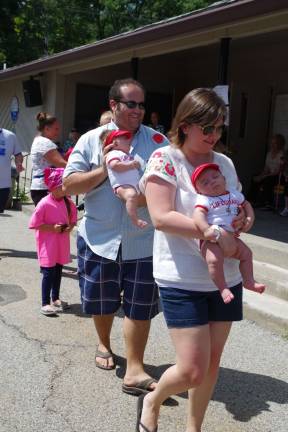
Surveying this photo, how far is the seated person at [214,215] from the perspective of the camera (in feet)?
7.95

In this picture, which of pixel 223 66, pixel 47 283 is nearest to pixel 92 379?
pixel 47 283

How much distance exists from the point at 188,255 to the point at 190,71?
1328cm

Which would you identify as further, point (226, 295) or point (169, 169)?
point (169, 169)

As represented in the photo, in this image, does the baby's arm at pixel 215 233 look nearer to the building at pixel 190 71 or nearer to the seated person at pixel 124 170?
the seated person at pixel 124 170

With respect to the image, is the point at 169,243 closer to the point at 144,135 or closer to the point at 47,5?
the point at 144,135

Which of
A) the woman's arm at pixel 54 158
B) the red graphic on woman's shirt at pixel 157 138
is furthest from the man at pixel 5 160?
the red graphic on woman's shirt at pixel 157 138

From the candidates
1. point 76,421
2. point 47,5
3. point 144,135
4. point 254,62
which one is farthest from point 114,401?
point 47,5

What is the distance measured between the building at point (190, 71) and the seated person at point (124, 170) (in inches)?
155

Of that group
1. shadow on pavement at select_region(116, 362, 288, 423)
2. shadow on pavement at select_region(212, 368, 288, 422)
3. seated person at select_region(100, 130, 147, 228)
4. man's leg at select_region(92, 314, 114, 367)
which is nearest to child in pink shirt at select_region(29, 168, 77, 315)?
man's leg at select_region(92, 314, 114, 367)

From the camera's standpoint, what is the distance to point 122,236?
11.6 ft

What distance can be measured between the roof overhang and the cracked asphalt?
396 cm

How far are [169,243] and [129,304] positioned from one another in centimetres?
106

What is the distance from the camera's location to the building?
8.07m

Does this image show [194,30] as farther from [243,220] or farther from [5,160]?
[243,220]
